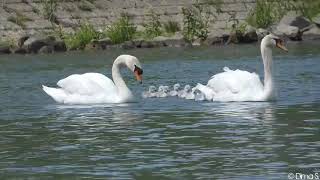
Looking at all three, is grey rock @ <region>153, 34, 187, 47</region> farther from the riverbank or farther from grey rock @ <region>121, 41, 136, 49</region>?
grey rock @ <region>121, 41, 136, 49</region>

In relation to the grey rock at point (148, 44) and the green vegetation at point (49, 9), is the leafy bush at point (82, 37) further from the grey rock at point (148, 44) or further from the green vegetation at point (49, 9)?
the green vegetation at point (49, 9)

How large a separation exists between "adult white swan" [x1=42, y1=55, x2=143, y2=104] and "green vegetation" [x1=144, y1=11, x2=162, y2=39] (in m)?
21.6

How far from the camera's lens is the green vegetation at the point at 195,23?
4116 centimetres

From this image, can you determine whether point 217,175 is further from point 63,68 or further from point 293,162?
point 63,68

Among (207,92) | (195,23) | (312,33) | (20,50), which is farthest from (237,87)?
(312,33)

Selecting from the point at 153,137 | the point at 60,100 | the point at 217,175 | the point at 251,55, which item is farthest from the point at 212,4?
the point at 217,175

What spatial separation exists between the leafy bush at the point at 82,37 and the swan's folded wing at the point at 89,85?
791 inches

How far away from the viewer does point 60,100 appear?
781 inches

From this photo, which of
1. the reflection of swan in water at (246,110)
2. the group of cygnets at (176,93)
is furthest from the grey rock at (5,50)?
the reflection of swan in water at (246,110)

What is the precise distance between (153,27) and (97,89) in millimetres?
23688

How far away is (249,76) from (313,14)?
27359mm

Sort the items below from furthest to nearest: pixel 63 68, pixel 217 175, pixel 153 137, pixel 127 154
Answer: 1. pixel 63 68
2. pixel 153 137
3. pixel 127 154
4. pixel 217 175

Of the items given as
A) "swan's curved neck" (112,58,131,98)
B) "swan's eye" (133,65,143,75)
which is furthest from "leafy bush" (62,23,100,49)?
"swan's eye" (133,65,143,75)

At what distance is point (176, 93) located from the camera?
20.3m
